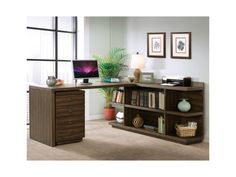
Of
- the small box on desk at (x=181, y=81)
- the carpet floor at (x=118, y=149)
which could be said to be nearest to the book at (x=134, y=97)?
the carpet floor at (x=118, y=149)

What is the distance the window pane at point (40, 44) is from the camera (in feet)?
22.5

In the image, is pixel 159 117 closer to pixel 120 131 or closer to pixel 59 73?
pixel 120 131

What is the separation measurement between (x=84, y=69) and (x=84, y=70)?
16 mm

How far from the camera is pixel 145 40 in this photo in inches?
274

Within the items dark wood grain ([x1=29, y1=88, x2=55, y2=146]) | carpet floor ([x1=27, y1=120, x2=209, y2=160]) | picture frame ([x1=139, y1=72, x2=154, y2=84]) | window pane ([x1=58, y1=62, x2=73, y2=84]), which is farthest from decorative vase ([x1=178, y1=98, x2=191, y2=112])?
window pane ([x1=58, y1=62, x2=73, y2=84])

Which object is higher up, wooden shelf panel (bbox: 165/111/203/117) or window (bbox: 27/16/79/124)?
window (bbox: 27/16/79/124)

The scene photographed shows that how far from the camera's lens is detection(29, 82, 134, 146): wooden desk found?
546cm

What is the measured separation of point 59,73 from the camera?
288 inches

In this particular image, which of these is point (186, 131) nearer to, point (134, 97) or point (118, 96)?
point (134, 97)

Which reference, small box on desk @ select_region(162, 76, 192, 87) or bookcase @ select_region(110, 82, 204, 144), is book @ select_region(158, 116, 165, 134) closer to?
bookcase @ select_region(110, 82, 204, 144)

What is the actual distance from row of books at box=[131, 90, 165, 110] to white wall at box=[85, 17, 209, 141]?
0.44 meters

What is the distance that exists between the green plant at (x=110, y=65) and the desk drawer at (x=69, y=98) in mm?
1563

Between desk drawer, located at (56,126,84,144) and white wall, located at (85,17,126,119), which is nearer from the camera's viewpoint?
desk drawer, located at (56,126,84,144)
